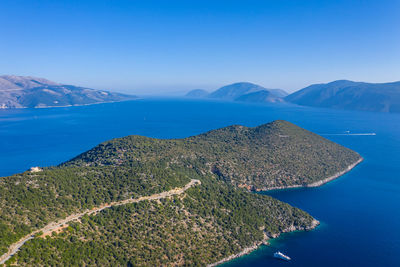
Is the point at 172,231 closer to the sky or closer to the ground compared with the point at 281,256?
closer to the sky

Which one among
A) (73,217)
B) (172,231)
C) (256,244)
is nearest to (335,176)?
(256,244)

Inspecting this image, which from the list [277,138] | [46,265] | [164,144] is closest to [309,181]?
[277,138]

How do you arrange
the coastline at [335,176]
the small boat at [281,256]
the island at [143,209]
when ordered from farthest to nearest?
the coastline at [335,176]
the small boat at [281,256]
the island at [143,209]

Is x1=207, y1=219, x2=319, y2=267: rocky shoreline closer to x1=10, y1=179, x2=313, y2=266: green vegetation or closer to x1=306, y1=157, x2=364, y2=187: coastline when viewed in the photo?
x1=10, y1=179, x2=313, y2=266: green vegetation

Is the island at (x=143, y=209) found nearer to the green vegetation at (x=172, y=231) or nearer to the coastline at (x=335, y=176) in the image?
the green vegetation at (x=172, y=231)

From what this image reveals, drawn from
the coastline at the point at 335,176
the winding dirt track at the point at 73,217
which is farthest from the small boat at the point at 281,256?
the coastline at the point at 335,176

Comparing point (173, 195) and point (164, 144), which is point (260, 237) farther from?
point (164, 144)

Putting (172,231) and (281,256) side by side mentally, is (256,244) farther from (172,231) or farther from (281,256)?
(172,231)

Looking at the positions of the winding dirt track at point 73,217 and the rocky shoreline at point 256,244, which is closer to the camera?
the winding dirt track at point 73,217

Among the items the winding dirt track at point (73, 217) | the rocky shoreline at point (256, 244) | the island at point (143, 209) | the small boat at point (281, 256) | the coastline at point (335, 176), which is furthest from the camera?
the coastline at point (335, 176)
